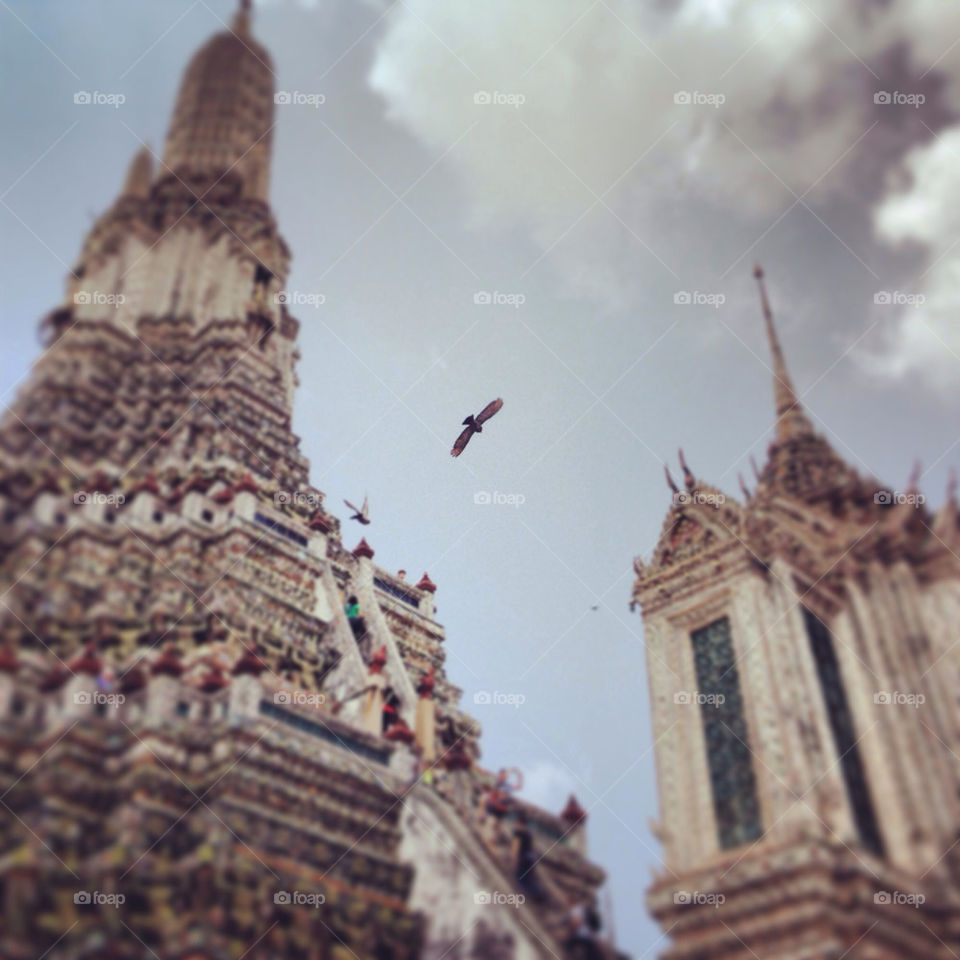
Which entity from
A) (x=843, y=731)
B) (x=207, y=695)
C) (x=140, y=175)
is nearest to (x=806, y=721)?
(x=843, y=731)

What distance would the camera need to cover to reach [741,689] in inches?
880

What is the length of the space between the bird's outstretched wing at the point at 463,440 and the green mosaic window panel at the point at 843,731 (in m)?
8.94

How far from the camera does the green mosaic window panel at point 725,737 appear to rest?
20609 millimetres

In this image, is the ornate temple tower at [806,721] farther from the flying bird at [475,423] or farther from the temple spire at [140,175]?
the temple spire at [140,175]

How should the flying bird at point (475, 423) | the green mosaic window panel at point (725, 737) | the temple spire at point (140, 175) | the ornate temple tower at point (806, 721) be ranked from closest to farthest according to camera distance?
1. the ornate temple tower at point (806, 721)
2. the green mosaic window panel at point (725, 737)
3. the flying bird at point (475, 423)
4. the temple spire at point (140, 175)

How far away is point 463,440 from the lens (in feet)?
91.8

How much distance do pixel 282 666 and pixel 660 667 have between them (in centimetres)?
759

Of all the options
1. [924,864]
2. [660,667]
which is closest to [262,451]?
[660,667]

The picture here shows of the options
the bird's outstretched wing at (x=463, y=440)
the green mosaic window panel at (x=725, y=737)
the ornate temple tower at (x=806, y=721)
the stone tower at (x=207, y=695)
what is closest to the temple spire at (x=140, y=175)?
the stone tower at (x=207, y=695)

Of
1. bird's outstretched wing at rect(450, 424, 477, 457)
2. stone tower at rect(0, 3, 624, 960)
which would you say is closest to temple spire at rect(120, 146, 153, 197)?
stone tower at rect(0, 3, 624, 960)

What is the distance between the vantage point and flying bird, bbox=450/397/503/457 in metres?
27.8

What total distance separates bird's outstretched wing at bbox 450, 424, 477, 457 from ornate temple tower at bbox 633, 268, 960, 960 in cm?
503

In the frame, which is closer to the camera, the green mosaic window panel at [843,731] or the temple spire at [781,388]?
the green mosaic window panel at [843,731]

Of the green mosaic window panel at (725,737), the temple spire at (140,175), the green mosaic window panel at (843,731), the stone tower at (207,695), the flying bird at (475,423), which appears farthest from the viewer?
the temple spire at (140,175)
